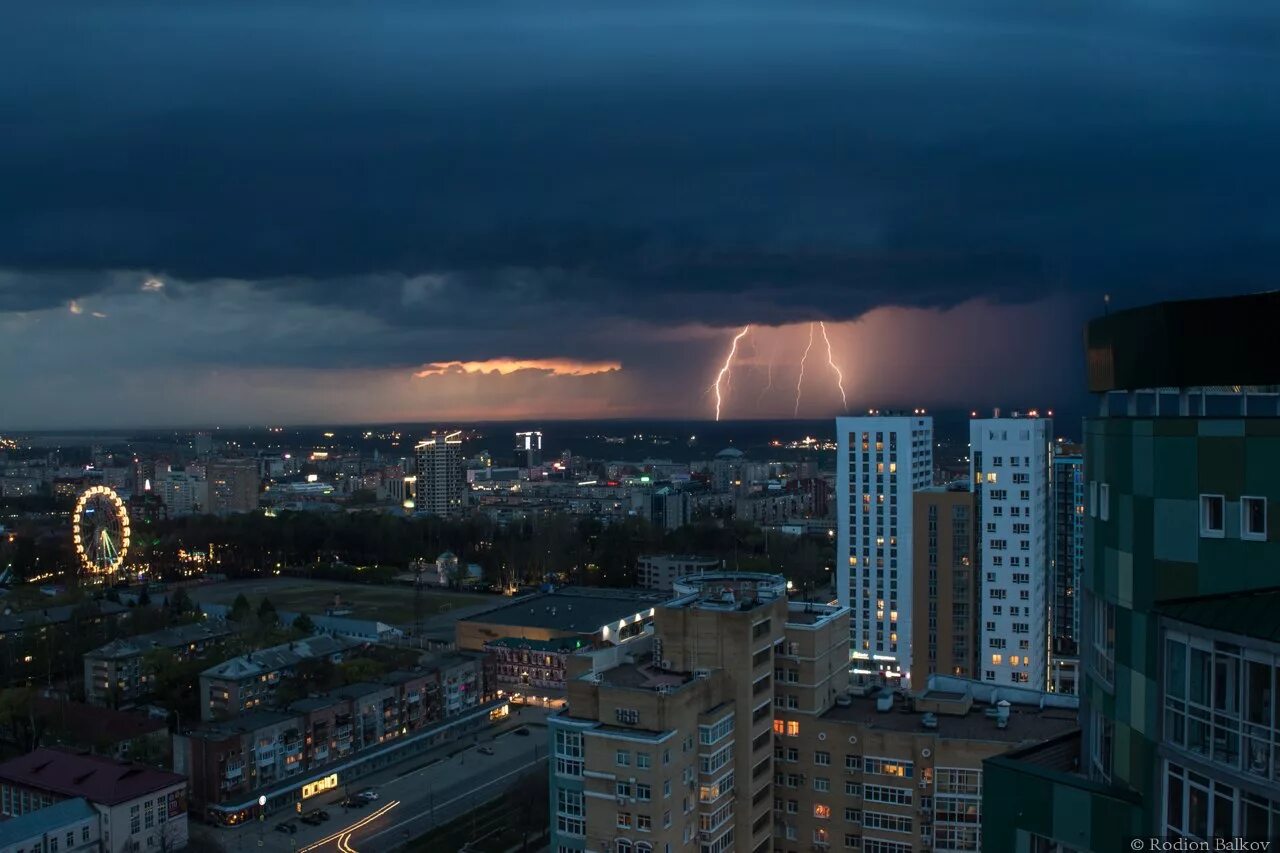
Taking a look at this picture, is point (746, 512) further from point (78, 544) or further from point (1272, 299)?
point (1272, 299)

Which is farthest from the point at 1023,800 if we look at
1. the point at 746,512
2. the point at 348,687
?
the point at 746,512

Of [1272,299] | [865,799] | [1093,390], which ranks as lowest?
[865,799]

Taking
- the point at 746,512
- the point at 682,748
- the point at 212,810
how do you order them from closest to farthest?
1. the point at 682,748
2. the point at 212,810
3. the point at 746,512

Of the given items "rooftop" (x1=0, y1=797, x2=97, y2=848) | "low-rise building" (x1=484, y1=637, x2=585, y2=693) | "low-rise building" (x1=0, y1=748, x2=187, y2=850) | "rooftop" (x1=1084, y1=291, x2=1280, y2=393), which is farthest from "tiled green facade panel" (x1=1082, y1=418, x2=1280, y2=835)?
"low-rise building" (x1=484, y1=637, x2=585, y2=693)

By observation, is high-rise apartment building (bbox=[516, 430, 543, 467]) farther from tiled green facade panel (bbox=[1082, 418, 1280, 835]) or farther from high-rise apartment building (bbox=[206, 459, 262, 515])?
tiled green facade panel (bbox=[1082, 418, 1280, 835])

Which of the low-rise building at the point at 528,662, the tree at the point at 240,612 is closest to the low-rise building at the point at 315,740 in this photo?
the low-rise building at the point at 528,662

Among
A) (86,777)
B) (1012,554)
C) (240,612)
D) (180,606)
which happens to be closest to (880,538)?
(1012,554)

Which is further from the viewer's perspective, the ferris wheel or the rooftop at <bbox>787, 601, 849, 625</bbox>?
the ferris wheel
